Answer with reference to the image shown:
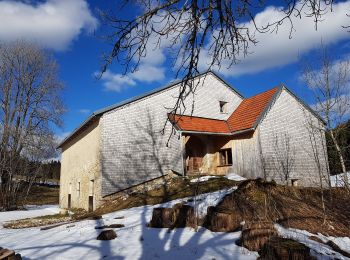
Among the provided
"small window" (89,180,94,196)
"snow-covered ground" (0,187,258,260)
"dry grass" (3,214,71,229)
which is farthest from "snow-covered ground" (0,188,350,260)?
"small window" (89,180,94,196)

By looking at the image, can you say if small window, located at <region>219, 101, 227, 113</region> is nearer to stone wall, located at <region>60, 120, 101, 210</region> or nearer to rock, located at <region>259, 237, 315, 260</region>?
stone wall, located at <region>60, 120, 101, 210</region>

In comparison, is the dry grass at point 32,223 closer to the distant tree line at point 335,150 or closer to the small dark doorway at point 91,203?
the small dark doorway at point 91,203

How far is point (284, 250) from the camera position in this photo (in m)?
5.99

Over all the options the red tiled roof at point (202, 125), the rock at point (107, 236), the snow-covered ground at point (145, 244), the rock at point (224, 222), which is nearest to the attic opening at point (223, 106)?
the red tiled roof at point (202, 125)

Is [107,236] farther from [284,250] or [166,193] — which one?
[166,193]

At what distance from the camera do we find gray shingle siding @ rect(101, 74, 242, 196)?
57.7ft

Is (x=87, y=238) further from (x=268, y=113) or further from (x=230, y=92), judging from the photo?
(x=230, y=92)

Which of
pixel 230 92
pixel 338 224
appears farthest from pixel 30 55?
pixel 338 224

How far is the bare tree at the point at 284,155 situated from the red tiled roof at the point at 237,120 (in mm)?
2163

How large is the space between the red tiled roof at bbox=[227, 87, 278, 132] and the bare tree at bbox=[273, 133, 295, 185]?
82.0 inches

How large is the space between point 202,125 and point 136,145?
4662mm

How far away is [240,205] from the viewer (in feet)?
31.5

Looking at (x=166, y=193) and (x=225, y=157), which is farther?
(x=225, y=157)

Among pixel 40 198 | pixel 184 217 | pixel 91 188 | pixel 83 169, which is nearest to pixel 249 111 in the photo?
pixel 91 188
